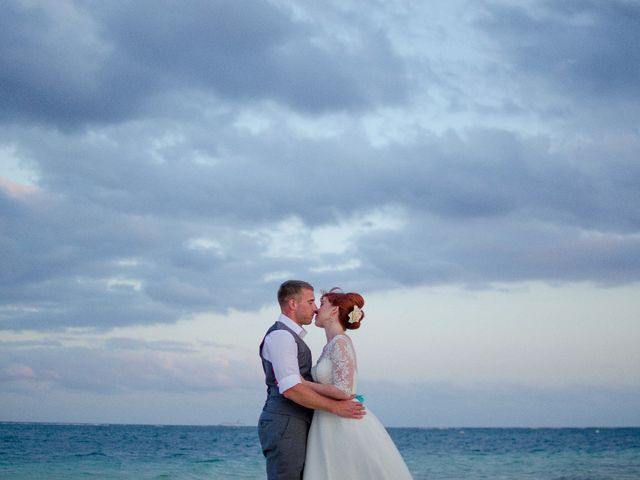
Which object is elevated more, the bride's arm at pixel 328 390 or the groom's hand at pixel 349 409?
the bride's arm at pixel 328 390

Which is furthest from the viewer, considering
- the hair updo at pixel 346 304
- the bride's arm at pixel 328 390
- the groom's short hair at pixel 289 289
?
the hair updo at pixel 346 304

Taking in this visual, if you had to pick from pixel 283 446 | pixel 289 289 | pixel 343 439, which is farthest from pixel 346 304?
pixel 283 446

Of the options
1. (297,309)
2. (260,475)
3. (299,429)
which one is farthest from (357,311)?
(260,475)

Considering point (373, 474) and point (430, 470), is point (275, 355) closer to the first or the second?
point (373, 474)

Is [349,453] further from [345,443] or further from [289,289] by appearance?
[289,289]

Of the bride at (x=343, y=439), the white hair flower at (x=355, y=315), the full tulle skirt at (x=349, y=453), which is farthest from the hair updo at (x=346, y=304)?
the full tulle skirt at (x=349, y=453)

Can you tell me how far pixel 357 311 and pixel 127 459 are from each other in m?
26.2

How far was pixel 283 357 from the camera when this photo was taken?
5547mm

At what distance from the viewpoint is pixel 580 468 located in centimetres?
2797

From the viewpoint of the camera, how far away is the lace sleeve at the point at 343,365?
5668mm

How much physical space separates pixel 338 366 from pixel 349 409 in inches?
12.4

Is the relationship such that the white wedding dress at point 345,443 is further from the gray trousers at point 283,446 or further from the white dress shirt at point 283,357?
the white dress shirt at point 283,357

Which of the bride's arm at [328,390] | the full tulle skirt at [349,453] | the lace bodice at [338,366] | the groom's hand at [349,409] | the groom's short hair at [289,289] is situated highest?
the groom's short hair at [289,289]

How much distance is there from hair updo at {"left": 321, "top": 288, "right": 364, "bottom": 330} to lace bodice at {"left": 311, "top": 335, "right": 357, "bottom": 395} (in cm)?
19
